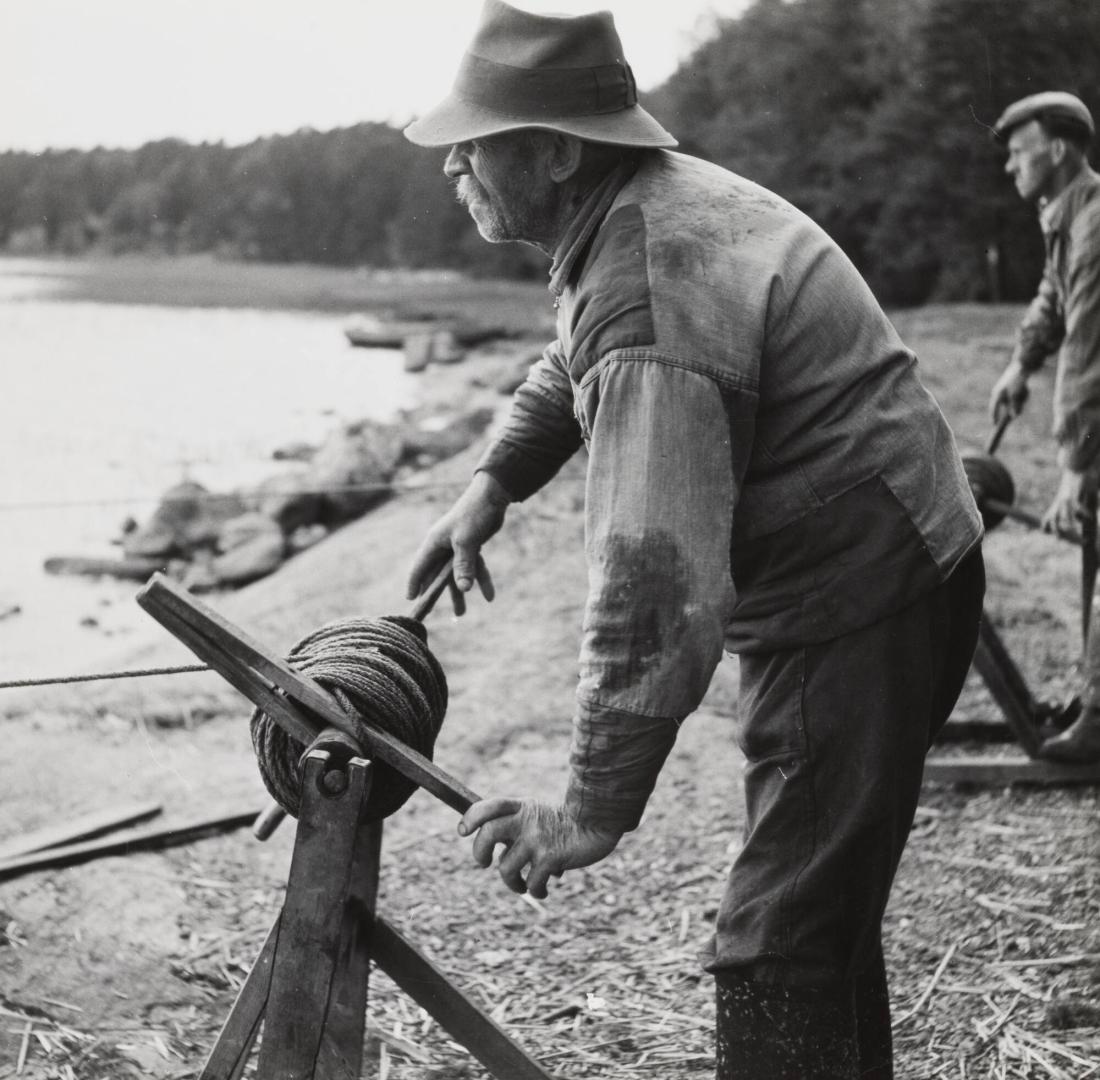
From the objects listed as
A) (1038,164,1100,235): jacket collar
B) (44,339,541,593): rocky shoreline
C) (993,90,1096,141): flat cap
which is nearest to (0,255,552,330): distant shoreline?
(44,339,541,593): rocky shoreline

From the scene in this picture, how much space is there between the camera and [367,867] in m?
2.64

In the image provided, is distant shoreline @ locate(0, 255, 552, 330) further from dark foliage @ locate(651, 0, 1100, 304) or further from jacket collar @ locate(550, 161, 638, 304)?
jacket collar @ locate(550, 161, 638, 304)

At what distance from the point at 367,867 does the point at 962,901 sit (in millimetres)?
2128

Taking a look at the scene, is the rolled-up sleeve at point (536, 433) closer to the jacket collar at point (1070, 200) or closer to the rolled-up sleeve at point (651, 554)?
the rolled-up sleeve at point (651, 554)

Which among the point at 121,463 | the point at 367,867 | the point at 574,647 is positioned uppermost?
the point at 367,867

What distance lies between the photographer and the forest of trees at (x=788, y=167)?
15.7 meters

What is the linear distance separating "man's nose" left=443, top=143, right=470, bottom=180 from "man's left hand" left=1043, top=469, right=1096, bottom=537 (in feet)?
9.57

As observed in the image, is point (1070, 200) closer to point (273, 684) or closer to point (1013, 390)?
point (1013, 390)

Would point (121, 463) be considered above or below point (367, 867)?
below

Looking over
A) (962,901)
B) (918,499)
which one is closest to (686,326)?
(918,499)

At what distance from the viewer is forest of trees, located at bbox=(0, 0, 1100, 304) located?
15719 millimetres

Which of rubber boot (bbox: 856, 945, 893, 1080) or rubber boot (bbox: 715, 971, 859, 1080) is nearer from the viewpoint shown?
rubber boot (bbox: 715, 971, 859, 1080)

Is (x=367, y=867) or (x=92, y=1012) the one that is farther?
(x=92, y=1012)

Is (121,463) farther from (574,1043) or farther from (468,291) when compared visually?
(468,291)
